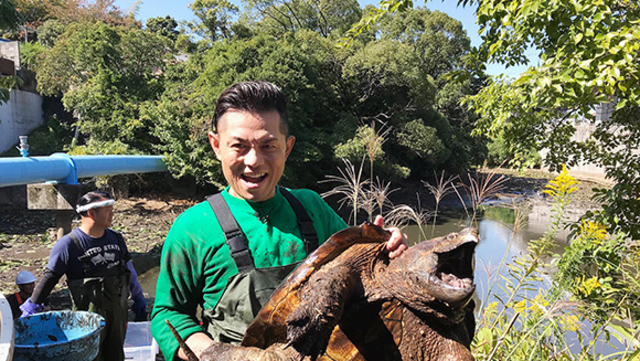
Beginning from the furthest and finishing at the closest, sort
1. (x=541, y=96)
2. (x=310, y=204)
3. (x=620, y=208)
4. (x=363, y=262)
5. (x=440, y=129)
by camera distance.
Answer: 1. (x=440, y=129)
2. (x=620, y=208)
3. (x=541, y=96)
4. (x=310, y=204)
5. (x=363, y=262)

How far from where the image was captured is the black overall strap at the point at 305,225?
177 centimetres

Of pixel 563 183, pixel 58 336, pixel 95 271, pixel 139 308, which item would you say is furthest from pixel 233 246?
pixel 139 308

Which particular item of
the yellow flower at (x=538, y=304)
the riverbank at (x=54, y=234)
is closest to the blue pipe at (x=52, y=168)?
the riverbank at (x=54, y=234)

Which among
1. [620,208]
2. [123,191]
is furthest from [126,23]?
[620,208]

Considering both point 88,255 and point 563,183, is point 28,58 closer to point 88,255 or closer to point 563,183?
point 88,255

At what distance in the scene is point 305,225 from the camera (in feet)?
5.93

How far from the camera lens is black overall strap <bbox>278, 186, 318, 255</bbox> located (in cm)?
177

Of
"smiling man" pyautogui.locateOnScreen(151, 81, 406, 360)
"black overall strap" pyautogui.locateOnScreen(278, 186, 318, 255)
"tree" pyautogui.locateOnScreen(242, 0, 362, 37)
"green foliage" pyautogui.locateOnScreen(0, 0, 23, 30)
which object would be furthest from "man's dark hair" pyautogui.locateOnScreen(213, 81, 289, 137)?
"tree" pyautogui.locateOnScreen(242, 0, 362, 37)

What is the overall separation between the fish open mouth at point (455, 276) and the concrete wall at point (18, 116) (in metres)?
22.1

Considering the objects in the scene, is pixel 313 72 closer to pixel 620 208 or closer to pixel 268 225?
pixel 620 208

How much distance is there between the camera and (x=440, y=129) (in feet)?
72.0

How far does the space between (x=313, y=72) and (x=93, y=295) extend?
14.0m

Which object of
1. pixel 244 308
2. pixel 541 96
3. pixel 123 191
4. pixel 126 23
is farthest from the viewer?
pixel 126 23

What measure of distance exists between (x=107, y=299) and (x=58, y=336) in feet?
1.64
